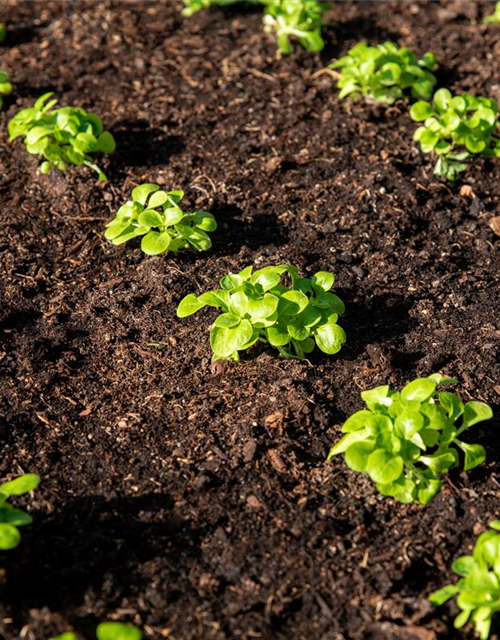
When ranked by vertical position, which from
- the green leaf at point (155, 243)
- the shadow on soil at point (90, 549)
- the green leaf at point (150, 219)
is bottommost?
the shadow on soil at point (90, 549)

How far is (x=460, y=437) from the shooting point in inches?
144

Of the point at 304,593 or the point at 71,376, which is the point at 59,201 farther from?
the point at 304,593

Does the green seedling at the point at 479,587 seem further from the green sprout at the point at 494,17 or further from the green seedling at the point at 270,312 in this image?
the green sprout at the point at 494,17

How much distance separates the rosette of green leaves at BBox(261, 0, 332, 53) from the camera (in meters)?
5.87

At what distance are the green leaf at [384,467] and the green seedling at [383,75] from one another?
300 centimetres

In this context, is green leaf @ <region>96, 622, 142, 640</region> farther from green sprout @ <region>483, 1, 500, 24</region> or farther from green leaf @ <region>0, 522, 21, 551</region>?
green sprout @ <region>483, 1, 500, 24</region>

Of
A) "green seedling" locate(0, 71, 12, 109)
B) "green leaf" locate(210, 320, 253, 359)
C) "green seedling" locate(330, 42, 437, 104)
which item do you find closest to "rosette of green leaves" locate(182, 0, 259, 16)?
"green seedling" locate(330, 42, 437, 104)

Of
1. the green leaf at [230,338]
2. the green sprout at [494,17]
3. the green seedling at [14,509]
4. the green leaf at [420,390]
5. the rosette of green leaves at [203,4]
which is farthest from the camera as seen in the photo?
the rosette of green leaves at [203,4]

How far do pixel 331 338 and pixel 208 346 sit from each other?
2.11ft

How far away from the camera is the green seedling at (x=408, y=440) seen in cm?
319

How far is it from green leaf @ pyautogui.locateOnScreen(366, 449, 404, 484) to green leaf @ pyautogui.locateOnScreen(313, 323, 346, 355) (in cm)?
71

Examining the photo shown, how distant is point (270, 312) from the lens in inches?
141

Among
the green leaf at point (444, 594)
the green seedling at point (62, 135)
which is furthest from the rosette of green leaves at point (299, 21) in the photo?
the green leaf at point (444, 594)

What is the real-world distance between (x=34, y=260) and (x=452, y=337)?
2.28m
